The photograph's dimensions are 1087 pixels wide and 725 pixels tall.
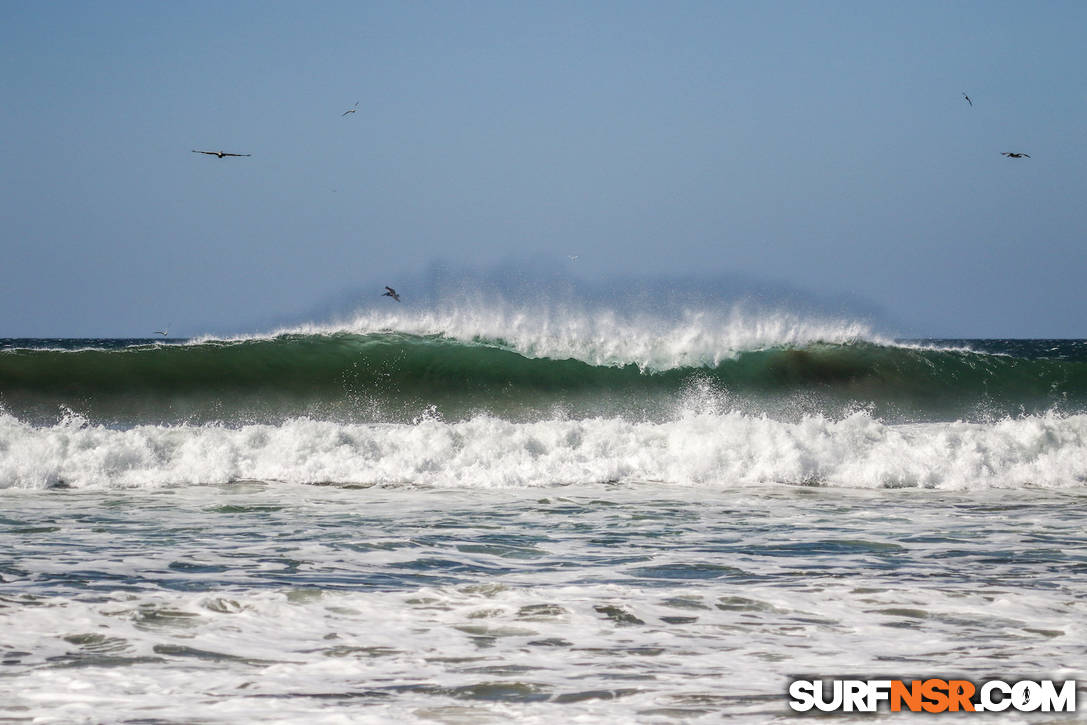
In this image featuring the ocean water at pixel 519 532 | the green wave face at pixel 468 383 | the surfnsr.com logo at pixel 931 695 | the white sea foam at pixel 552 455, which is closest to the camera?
the surfnsr.com logo at pixel 931 695

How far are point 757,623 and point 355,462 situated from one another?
798 cm

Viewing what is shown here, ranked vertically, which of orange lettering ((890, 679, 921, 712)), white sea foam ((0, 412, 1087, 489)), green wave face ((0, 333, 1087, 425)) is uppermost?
green wave face ((0, 333, 1087, 425))

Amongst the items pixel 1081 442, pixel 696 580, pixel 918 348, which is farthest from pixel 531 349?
pixel 696 580

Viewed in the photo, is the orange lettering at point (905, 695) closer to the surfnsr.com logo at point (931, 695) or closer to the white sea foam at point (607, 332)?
the surfnsr.com logo at point (931, 695)

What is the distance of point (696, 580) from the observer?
6.76 meters

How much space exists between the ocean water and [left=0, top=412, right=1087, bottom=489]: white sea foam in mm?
44

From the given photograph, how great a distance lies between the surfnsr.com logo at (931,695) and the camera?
425 centimetres

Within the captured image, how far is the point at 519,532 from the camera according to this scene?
28.9ft

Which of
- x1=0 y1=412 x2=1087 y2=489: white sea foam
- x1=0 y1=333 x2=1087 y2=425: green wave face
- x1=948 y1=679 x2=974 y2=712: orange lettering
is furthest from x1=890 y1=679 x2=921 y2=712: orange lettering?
x1=0 y1=333 x2=1087 y2=425: green wave face

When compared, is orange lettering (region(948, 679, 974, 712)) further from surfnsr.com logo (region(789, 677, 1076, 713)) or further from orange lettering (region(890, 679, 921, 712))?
orange lettering (region(890, 679, 921, 712))

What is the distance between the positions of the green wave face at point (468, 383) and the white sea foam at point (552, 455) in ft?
14.5

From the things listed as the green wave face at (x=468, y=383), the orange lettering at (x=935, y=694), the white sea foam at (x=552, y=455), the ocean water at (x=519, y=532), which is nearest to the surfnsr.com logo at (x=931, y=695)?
the orange lettering at (x=935, y=694)

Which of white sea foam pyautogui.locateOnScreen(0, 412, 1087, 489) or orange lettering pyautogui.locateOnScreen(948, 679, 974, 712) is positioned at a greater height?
white sea foam pyautogui.locateOnScreen(0, 412, 1087, 489)

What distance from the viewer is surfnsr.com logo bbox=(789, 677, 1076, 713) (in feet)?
13.9
